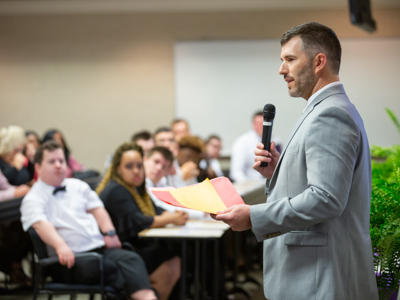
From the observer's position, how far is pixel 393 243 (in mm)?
1997

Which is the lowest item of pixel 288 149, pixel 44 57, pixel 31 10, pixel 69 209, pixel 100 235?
pixel 100 235

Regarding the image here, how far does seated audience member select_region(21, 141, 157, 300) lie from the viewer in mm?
3018

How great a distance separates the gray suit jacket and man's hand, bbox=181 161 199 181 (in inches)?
117

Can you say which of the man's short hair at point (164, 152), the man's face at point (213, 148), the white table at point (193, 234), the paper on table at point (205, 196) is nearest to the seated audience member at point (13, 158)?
the man's short hair at point (164, 152)

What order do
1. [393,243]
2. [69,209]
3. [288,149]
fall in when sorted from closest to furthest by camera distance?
[288,149] < [393,243] < [69,209]

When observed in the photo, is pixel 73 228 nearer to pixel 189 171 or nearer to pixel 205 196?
pixel 189 171

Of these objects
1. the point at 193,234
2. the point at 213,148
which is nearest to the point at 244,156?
the point at 213,148

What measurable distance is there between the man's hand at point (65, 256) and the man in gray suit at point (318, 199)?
174cm

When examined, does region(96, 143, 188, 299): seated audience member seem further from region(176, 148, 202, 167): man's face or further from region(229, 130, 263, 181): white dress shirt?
region(229, 130, 263, 181): white dress shirt

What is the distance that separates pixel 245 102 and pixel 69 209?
5447 millimetres

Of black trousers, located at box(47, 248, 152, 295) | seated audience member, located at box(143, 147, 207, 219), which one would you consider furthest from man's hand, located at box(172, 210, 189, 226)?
black trousers, located at box(47, 248, 152, 295)

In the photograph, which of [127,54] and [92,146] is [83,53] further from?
[92,146]

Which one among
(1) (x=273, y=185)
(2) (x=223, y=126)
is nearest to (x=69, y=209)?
(1) (x=273, y=185)

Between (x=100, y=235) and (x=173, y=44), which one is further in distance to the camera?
(x=173, y=44)
